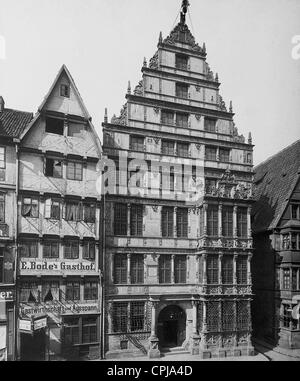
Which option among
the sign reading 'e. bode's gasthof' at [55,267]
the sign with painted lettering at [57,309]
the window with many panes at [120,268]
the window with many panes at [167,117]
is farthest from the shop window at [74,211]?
the window with many panes at [167,117]

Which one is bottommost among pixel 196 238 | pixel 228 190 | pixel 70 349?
pixel 70 349

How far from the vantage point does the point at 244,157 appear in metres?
21.8

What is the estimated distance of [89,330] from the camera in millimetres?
18312

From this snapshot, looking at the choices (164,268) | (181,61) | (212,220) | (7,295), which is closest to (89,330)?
(7,295)

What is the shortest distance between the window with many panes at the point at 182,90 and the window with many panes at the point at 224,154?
12.6 ft

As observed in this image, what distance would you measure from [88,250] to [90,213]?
6.17 ft

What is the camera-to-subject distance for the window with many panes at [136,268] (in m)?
19.3

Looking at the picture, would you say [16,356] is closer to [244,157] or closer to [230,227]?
[230,227]

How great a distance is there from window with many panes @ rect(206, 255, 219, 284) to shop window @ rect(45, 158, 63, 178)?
29.8 feet

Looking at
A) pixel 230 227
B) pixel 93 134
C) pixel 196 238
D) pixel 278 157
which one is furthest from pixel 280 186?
pixel 93 134

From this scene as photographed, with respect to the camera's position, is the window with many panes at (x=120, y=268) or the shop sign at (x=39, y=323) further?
the window with many panes at (x=120, y=268)

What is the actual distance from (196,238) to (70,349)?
8622 millimetres

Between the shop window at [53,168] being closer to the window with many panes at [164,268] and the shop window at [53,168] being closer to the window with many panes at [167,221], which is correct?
the window with many panes at [167,221]

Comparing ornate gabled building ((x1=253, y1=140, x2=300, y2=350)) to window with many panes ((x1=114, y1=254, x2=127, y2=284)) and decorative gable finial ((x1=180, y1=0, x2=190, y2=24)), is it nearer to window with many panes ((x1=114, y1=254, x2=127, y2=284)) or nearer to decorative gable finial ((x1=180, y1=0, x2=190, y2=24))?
window with many panes ((x1=114, y1=254, x2=127, y2=284))
